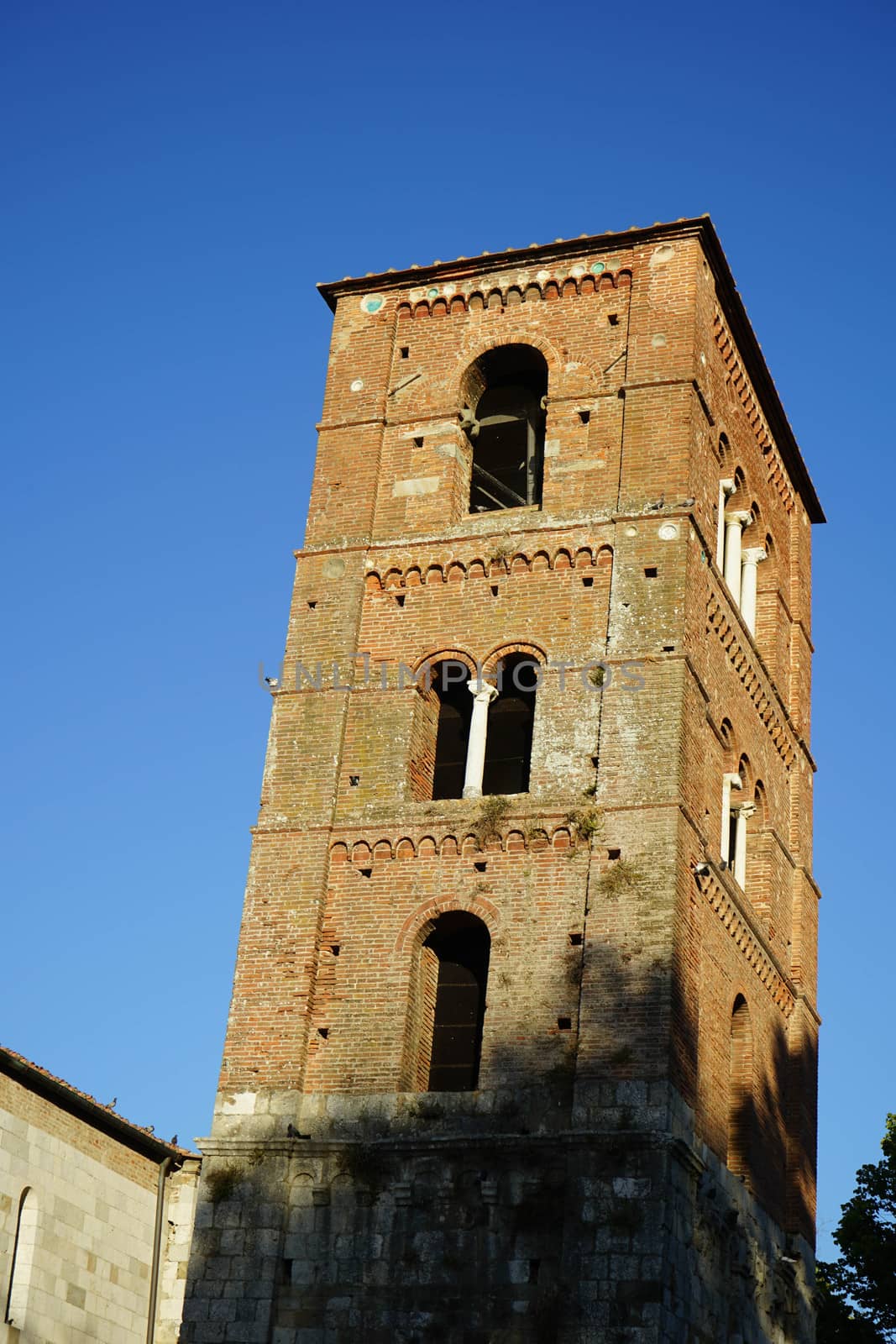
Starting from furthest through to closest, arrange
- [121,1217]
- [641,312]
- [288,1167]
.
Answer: [641,312]
[121,1217]
[288,1167]

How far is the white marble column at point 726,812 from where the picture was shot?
85.2 ft

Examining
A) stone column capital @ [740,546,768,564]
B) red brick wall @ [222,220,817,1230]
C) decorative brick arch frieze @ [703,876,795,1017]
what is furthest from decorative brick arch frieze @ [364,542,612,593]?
stone column capital @ [740,546,768,564]

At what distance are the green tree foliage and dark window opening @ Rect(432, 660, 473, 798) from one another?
10584 millimetres

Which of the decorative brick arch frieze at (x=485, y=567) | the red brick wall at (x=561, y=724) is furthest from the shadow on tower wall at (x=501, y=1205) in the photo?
the decorative brick arch frieze at (x=485, y=567)

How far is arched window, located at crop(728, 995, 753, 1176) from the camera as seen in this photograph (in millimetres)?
25016

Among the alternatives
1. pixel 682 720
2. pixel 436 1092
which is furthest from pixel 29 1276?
pixel 682 720

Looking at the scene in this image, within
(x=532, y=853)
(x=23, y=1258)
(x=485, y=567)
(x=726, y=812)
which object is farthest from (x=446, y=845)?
(x=23, y=1258)

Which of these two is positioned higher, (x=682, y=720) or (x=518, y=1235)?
(x=682, y=720)

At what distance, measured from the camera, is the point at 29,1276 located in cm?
2383

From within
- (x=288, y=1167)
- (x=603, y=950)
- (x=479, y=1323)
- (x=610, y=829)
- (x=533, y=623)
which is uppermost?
(x=533, y=623)

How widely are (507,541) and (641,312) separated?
4.01 meters

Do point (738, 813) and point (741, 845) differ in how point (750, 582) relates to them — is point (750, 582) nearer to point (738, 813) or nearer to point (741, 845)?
point (738, 813)

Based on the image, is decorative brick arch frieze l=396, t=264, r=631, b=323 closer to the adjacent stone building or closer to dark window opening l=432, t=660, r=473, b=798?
dark window opening l=432, t=660, r=473, b=798

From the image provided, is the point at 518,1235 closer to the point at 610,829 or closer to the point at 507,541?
the point at 610,829
